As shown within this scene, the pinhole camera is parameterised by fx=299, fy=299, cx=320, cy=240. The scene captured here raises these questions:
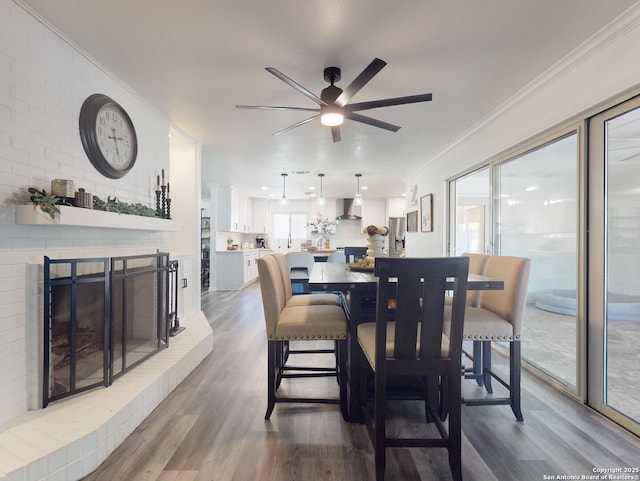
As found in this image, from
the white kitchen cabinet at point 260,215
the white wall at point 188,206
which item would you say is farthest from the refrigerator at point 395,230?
the white wall at point 188,206

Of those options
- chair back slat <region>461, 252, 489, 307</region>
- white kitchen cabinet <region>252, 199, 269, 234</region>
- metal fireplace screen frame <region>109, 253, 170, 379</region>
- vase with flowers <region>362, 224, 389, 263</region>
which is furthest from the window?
→ chair back slat <region>461, 252, 489, 307</region>

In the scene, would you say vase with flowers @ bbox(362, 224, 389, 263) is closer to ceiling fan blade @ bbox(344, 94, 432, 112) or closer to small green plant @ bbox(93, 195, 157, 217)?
ceiling fan blade @ bbox(344, 94, 432, 112)

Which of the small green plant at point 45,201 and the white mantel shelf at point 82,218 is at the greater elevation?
the small green plant at point 45,201

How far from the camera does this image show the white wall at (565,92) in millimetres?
1740

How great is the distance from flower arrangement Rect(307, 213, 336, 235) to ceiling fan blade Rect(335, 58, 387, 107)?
6352 millimetres

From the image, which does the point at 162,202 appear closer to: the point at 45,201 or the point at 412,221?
the point at 45,201

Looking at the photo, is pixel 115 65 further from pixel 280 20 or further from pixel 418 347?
pixel 418 347

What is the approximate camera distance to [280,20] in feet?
5.65

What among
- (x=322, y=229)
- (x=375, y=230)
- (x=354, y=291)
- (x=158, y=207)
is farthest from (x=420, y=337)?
(x=322, y=229)

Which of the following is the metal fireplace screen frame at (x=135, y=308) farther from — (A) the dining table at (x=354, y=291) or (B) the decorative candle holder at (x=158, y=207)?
(A) the dining table at (x=354, y=291)

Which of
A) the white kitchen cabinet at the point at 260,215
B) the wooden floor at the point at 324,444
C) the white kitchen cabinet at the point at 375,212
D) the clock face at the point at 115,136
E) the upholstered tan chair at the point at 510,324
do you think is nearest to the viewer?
the wooden floor at the point at 324,444

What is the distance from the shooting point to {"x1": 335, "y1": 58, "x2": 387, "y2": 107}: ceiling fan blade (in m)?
1.68

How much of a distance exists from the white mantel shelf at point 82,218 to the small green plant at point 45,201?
0.8 inches

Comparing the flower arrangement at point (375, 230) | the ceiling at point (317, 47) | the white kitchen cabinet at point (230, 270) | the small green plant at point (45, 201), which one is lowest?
the white kitchen cabinet at point (230, 270)
